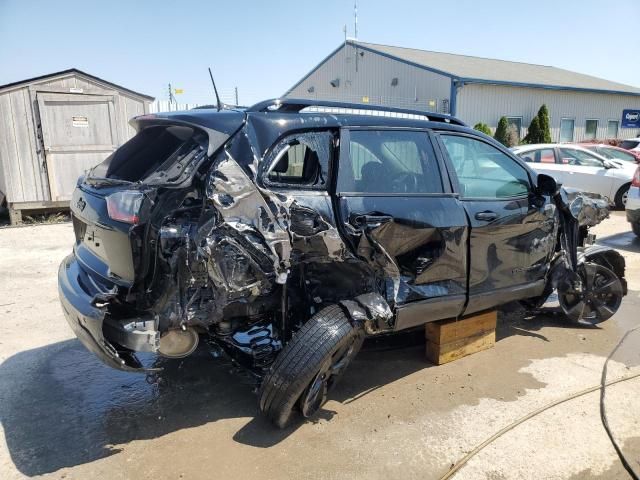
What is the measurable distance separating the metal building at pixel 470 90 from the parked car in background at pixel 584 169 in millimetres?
8462

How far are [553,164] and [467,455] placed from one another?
10590mm

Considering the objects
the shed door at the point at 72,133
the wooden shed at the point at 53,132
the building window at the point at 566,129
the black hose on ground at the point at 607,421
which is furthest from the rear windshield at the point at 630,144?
the shed door at the point at 72,133

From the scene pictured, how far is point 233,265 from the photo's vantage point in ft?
8.95

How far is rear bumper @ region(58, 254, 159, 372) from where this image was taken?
268cm

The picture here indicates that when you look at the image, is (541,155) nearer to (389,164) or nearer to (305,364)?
(389,164)

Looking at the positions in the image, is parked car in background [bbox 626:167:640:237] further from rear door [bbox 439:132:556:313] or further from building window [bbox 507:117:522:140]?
building window [bbox 507:117:522:140]

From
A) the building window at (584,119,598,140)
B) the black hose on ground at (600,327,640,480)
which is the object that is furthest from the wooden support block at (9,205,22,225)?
the building window at (584,119,598,140)

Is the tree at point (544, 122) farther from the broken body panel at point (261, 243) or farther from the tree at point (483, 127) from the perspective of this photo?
the broken body panel at point (261, 243)

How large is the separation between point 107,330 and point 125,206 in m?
0.68

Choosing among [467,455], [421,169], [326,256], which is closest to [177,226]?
[326,256]

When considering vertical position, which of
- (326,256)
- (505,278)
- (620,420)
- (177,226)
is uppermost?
(177,226)

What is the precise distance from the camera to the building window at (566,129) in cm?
2484

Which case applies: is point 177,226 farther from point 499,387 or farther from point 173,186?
point 499,387

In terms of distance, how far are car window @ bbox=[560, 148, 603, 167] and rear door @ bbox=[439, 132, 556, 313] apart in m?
8.71
